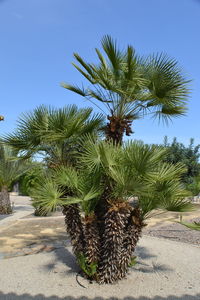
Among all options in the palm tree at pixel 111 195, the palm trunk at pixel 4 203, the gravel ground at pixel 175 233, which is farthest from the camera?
the palm trunk at pixel 4 203

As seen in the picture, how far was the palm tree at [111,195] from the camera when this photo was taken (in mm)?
4066

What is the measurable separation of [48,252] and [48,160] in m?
2.65

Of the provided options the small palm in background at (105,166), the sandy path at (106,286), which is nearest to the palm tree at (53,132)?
the small palm in background at (105,166)

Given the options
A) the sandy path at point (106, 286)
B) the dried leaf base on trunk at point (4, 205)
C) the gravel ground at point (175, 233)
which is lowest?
the sandy path at point (106, 286)

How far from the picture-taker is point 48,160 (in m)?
5.01

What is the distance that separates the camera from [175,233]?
28.9 feet

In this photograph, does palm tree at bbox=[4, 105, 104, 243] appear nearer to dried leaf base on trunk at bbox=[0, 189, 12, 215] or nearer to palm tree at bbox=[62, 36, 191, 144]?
palm tree at bbox=[62, 36, 191, 144]

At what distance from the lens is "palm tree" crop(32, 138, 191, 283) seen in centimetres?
407

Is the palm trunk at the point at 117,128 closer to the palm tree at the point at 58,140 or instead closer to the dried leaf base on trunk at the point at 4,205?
the palm tree at the point at 58,140

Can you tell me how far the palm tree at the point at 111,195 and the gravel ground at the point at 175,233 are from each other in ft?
11.9

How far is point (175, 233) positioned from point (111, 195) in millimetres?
5130

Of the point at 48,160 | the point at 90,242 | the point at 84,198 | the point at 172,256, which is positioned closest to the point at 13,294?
the point at 90,242

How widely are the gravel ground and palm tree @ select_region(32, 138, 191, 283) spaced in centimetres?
362

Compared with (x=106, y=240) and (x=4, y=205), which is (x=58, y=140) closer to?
(x=106, y=240)
